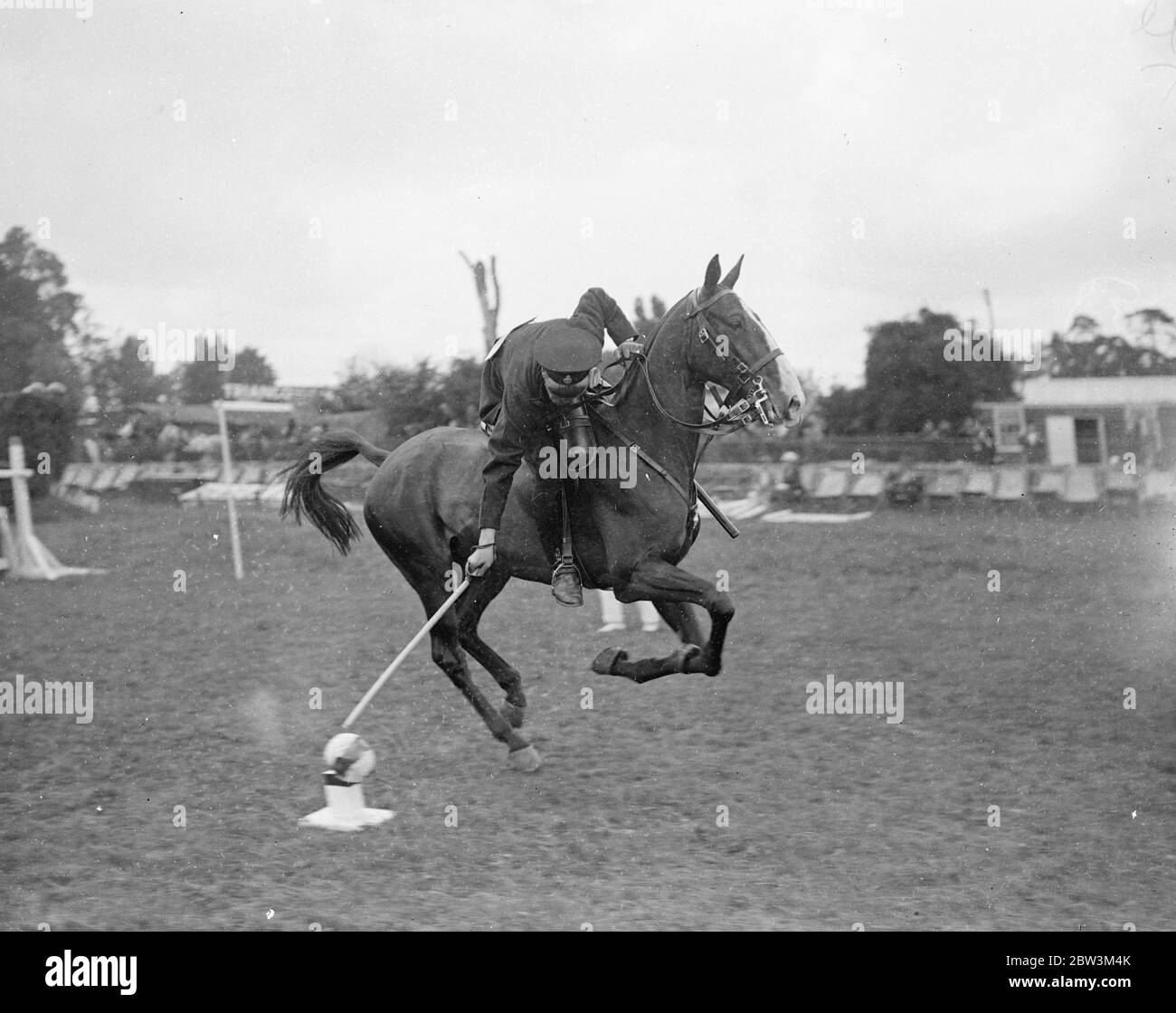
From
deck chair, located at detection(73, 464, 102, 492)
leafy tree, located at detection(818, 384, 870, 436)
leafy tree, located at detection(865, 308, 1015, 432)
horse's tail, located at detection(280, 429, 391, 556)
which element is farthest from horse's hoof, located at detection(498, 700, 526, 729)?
deck chair, located at detection(73, 464, 102, 492)

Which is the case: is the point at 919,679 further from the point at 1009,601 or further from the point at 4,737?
the point at 4,737

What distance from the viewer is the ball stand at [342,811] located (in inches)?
217

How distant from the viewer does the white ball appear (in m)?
5.40

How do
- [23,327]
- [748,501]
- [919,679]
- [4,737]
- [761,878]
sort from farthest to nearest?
1. [748,501]
2. [23,327]
3. [919,679]
4. [4,737]
5. [761,878]

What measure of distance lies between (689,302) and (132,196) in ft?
16.4

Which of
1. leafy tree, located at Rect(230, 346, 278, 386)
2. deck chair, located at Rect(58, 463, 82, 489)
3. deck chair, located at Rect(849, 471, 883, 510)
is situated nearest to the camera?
leafy tree, located at Rect(230, 346, 278, 386)

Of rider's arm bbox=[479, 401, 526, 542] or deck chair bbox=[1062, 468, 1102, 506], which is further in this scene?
deck chair bbox=[1062, 468, 1102, 506]

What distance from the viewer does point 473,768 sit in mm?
6406

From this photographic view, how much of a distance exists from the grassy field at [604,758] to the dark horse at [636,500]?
0.77 m

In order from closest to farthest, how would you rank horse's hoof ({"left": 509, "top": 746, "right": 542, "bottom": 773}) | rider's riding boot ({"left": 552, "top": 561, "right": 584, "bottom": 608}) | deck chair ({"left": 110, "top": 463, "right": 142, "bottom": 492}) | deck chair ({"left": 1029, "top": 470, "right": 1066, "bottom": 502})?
rider's riding boot ({"left": 552, "top": 561, "right": 584, "bottom": 608}), horse's hoof ({"left": 509, "top": 746, "right": 542, "bottom": 773}), deck chair ({"left": 110, "top": 463, "right": 142, "bottom": 492}), deck chair ({"left": 1029, "top": 470, "right": 1066, "bottom": 502})

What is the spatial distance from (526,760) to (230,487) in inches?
178

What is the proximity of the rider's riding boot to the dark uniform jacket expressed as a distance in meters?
0.39

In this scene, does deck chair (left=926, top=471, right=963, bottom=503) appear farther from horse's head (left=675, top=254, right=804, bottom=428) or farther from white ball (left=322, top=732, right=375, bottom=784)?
white ball (left=322, top=732, right=375, bottom=784)

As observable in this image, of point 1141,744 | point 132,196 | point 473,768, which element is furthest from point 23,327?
point 1141,744
